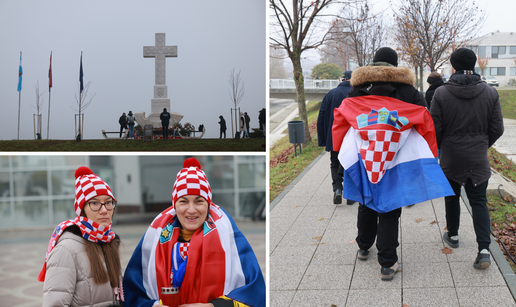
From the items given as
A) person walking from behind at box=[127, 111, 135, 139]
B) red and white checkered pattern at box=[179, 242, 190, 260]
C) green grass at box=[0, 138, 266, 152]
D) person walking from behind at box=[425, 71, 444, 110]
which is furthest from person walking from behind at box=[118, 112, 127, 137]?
→ red and white checkered pattern at box=[179, 242, 190, 260]

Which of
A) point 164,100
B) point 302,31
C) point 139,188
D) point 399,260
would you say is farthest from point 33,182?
point 399,260

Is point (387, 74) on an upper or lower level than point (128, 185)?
upper

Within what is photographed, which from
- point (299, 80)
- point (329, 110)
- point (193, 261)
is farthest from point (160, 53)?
point (193, 261)

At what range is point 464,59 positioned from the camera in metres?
4.14

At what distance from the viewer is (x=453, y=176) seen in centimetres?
421

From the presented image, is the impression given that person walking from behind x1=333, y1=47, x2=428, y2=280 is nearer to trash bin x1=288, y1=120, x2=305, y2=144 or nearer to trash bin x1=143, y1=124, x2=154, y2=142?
trash bin x1=288, y1=120, x2=305, y2=144

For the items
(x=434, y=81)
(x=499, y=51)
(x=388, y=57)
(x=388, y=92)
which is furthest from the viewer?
(x=499, y=51)

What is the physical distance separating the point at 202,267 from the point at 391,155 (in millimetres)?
2118

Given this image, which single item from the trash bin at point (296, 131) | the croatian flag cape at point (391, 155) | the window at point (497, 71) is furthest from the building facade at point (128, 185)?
the window at point (497, 71)

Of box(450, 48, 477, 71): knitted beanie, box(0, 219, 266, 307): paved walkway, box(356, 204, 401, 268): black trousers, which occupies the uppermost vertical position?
box(450, 48, 477, 71): knitted beanie

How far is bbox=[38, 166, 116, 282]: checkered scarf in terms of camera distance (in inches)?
94.3

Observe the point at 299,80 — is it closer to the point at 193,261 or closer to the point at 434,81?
the point at 434,81

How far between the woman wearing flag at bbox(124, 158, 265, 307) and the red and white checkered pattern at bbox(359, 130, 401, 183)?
171 cm

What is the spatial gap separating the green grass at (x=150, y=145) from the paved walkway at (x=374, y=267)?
328 inches
